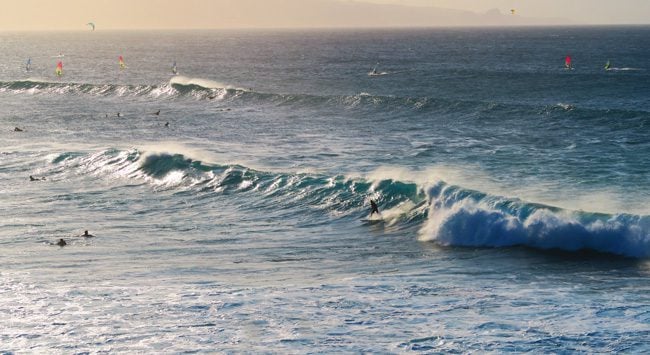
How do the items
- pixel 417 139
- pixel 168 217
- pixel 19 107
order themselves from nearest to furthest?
pixel 168 217 → pixel 417 139 → pixel 19 107

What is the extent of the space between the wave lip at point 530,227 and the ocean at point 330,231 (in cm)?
7

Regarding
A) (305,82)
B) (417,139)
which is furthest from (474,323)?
(305,82)

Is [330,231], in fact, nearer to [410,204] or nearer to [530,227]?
[410,204]

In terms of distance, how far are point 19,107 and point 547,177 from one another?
48.2 metres

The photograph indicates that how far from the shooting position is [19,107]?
68562 millimetres

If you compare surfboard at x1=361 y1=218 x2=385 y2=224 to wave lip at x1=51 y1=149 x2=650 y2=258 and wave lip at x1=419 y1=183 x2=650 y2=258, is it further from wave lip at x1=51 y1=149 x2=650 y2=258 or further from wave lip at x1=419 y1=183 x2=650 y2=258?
wave lip at x1=419 y1=183 x2=650 y2=258

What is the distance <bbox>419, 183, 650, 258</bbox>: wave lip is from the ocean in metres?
0.07

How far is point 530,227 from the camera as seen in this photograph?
26000 mm

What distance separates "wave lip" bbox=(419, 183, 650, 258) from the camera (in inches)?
971

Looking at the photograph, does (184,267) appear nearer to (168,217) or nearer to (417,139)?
(168,217)

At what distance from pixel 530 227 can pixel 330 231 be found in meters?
6.51

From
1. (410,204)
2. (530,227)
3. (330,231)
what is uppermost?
(530,227)

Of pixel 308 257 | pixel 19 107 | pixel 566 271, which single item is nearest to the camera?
A: pixel 566 271

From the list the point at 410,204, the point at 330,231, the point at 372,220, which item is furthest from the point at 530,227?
the point at 330,231
